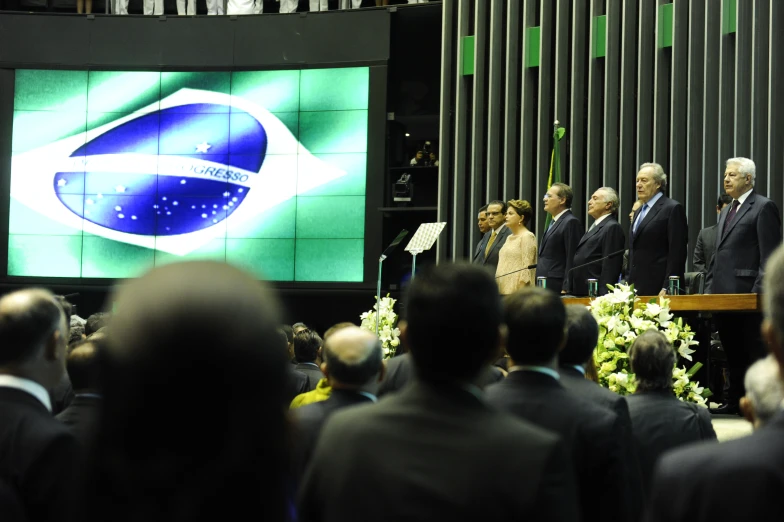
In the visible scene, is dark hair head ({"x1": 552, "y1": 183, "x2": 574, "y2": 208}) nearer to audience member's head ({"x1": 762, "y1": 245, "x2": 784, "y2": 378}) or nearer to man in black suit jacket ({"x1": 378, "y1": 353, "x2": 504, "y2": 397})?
man in black suit jacket ({"x1": 378, "y1": 353, "x2": 504, "y2": 397})

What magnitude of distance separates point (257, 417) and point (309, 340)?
398 cm

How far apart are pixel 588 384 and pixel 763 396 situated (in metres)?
1.04

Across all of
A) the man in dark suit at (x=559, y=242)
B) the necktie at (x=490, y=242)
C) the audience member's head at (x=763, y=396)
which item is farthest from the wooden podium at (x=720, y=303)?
the audience member's head at (x=763, y=396)

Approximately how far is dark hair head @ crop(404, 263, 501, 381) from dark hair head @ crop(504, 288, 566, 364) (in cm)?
64

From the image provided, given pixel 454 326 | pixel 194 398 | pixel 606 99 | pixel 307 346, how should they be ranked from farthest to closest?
pixel 606 99, pixel 307 346, pixel 454 326, pixel 194 398

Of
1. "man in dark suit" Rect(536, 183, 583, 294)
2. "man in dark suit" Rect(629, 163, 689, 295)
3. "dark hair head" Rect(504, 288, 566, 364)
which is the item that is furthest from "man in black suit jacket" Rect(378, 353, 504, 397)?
"man in dark suit" Rect(536, 183, 583, 294)

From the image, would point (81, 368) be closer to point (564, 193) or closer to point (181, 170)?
point (564, 193)

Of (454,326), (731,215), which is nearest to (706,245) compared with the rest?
(731,215)

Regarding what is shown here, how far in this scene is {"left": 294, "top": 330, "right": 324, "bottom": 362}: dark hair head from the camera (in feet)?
15.5

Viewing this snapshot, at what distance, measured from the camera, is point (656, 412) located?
3072mm

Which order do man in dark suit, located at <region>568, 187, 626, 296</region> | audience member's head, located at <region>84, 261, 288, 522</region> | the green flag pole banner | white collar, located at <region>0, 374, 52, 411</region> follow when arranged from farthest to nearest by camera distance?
the green flag pole banner → man in dark suit, located at <region>568, 187, 626, 296</region> → white collar, located at <region>0, 374, 52, 411</region> → audience member's head, located at <region>84, 261, 288, 522</region>

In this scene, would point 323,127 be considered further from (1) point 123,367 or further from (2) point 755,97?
(1) point 123,367

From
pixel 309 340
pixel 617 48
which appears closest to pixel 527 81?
pixel 617 48

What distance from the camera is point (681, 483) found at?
118 cm
